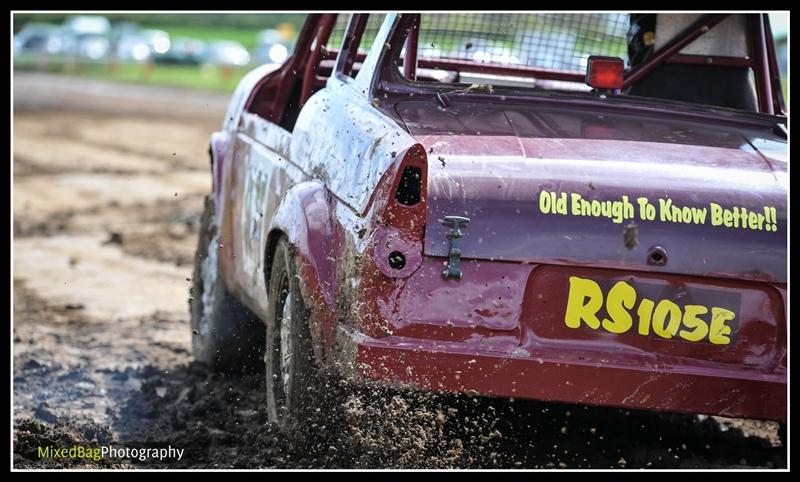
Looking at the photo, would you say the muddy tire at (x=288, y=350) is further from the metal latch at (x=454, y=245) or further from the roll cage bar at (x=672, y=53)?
the roll cage bar at (x=672, y=53)

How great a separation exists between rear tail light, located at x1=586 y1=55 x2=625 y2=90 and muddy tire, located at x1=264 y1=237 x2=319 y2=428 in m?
1.40

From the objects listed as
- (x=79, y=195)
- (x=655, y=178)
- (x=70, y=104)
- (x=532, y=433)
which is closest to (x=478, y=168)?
(x=655, y=178)

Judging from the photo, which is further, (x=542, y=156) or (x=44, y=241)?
(x=44, y=241)

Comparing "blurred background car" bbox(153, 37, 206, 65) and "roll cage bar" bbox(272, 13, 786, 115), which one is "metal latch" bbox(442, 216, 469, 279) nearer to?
"roll cage bar" bbox(272, 13, 786, 115)

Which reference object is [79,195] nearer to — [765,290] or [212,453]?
[212,453]

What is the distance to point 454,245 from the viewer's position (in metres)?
4.21

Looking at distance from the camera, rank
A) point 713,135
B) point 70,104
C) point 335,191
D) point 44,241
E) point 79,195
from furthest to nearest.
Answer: point 70,104 < point 79,195 < point 44,241 < point 713,135 < point 335,191

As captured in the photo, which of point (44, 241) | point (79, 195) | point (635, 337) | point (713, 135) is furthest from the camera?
point (79, 195)

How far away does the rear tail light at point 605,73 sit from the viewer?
550 cm

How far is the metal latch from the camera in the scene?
4.21m

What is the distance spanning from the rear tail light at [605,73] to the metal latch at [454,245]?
1.49 metres

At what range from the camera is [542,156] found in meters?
4.51

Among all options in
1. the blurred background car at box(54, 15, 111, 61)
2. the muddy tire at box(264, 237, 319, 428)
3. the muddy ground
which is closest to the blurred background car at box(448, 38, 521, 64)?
the muddy ground

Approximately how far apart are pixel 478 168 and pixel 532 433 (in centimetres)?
147
